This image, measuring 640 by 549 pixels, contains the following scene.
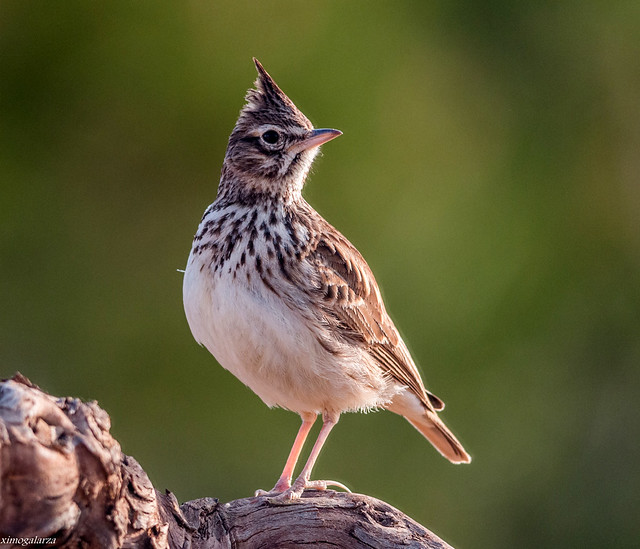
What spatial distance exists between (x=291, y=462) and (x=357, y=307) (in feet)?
3.56

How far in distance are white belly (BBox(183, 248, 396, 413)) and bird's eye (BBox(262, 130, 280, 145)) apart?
0.96 meters

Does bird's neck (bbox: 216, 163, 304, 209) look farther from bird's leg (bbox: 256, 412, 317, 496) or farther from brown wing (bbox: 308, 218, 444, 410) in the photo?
bird's leg (bbox: 256, 412, 317, 496)

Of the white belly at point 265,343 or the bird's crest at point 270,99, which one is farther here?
the bird's crest at point 270,99

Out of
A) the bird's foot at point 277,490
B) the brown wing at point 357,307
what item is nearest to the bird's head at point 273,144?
the brown wing at point 357,307

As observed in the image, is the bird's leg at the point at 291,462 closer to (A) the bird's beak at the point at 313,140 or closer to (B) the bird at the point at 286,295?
(B) the bird at the point at 286,295

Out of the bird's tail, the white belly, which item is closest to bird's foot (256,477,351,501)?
the white belly

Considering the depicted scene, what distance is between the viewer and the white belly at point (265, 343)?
561cm

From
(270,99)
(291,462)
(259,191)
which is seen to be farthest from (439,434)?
(270,99)

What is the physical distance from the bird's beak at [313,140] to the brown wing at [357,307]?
547mm

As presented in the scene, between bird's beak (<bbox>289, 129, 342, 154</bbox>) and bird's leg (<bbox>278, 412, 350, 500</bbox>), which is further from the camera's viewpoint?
bird's beak (<bbox>289, 129, 342, 154</bbox>)

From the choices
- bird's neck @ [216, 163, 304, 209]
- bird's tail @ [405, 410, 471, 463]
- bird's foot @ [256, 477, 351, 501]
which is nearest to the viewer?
bird's foot @ [256, 477, 351, 501]

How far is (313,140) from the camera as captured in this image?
6320 millimetres

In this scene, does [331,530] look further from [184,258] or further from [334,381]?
[184,258]

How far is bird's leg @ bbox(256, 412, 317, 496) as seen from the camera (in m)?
5.97
